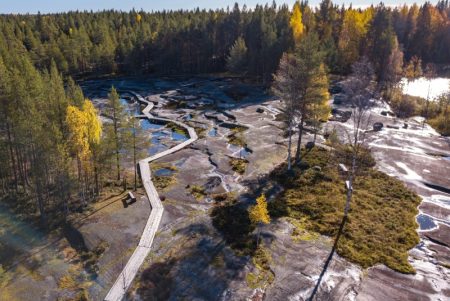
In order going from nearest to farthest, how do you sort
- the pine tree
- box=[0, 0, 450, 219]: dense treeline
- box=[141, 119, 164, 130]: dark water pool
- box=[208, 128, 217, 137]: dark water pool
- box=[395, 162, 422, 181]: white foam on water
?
box=[0, 0, 450, 219]: dense treeline → box=[395, 162, 422, 181]: white foam on water → box=[208, 128, 217, 137]: dark water pool → box=[141, 119, 164, 130]: dark water pool → the pine tree

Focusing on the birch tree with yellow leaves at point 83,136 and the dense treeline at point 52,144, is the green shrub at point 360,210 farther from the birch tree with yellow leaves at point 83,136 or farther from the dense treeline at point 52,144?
the birch tree with yellow leaves at point 83,136

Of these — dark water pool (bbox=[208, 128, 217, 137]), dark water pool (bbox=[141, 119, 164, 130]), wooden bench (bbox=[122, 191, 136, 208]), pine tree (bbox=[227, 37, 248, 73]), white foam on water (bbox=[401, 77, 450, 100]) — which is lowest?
wooden bench (bbox=[122, 191, 136, 208])

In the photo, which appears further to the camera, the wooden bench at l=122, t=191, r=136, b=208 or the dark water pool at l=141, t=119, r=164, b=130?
the dark water pool at l=141, t=119, r=164, b=130

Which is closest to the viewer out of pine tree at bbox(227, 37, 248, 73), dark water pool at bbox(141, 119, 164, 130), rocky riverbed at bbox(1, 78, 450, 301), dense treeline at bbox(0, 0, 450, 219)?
rocky riverbed at bbox(1, 78, 450, 301)

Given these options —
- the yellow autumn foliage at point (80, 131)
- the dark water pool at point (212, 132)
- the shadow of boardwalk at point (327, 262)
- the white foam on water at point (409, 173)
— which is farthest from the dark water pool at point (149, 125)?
the shadow of boardwalk at point (327, 262)

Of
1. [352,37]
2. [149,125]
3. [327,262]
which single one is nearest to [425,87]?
[352,37]

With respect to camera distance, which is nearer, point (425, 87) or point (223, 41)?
point (425, 87)

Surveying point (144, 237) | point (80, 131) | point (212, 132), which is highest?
point (80, 131)

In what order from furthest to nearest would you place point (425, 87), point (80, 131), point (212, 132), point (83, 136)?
point (425, 87) < point (212, 132) < point (83, 136) < point (80, 131)

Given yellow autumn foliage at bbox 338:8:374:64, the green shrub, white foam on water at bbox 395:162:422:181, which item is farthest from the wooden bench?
yellow autumn foliage at bbox 338:8:374:64

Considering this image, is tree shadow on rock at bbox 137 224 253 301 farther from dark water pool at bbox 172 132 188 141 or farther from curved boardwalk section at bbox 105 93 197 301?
dark water pool at bbox 172 132 188 141

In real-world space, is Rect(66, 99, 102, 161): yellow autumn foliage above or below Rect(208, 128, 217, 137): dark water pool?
above

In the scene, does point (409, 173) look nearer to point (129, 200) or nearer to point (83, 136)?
point (129, 200)
